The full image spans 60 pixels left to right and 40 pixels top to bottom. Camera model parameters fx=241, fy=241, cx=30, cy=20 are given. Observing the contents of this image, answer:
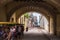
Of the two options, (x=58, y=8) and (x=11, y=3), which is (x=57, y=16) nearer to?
(x=58, y=8)

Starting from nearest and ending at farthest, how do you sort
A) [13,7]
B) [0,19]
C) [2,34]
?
[2,34]
[0,19]
[13,7]

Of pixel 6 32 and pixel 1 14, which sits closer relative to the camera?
pixel 6 32

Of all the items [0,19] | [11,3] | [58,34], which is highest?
[11,3]

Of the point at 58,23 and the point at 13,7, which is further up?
the point at 13,7

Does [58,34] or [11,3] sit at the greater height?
[11,3]

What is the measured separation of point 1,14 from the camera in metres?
30.7

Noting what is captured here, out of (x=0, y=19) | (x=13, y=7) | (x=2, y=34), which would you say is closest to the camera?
(x=2, y=34)

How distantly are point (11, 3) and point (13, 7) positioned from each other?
0.75 m

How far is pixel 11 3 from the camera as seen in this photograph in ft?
106

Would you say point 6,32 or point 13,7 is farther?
point 13,7

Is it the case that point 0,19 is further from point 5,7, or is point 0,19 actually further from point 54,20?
point 54,20

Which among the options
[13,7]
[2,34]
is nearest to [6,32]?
[2,34]

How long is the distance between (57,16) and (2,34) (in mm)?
22445

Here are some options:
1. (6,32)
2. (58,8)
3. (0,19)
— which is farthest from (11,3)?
(6,32)
